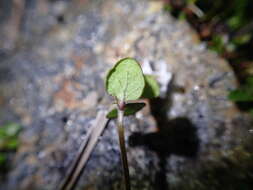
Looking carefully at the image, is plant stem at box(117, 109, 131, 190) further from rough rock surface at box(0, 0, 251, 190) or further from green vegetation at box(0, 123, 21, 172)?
green vegetation at box(0, 123, 21, 172)

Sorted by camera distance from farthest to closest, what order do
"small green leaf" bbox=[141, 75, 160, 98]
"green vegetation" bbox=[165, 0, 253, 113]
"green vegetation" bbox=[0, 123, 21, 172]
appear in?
"green vegetation" bbox=[0, 123, 21, 172]
"green vegetation" bbox=[165, 0, 253, 113]
"small green leaf" bbox=[141, 75, 160, 98]

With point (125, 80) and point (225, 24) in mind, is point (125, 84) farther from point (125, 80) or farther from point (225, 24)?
point (225, 24)

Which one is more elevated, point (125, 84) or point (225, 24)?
point (225, 24)

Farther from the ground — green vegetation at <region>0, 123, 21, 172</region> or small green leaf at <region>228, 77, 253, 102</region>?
green vegetation at <region>0, 123, 21, 172</region>

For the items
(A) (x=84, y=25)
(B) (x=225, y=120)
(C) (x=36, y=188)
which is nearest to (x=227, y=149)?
(B) (x=225, y=120)

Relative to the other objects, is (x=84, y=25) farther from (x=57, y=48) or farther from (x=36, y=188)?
(x=36, y=188)

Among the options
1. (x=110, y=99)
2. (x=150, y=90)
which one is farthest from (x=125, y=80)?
(x=110, y=99)

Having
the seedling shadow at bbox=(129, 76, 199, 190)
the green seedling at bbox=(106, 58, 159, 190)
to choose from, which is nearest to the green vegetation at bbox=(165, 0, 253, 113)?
the seedling shadow at bbox=(129, 76, 199, 190)
